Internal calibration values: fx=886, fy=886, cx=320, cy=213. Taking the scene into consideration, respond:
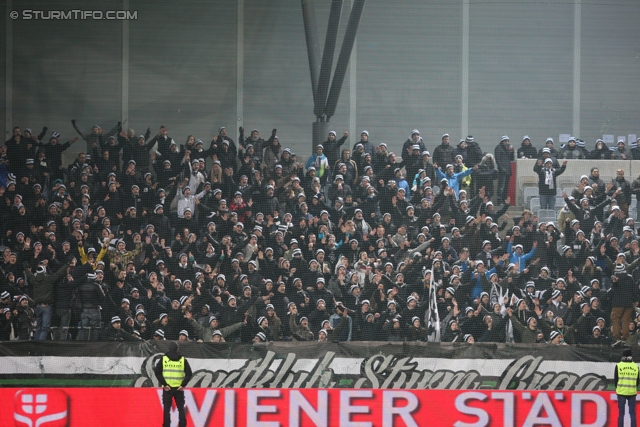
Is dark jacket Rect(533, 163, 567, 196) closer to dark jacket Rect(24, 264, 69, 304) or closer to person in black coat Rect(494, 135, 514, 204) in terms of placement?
person in black coat Rect(494, 135, 514, 204)

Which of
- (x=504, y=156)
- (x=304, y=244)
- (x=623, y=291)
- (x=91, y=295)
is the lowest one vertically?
(x=91, y=295)

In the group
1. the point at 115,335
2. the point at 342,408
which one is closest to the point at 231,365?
the point at 342,408

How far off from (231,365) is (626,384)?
176 inches

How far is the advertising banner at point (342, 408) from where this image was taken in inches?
387

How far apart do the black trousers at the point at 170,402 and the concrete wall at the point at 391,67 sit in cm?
585

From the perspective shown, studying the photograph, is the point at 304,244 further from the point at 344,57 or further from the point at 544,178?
the point at 544,178

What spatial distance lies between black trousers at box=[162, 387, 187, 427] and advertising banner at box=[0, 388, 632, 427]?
1.10 feet

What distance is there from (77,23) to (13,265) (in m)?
4.36

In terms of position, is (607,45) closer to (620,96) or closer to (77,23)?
(620,96)

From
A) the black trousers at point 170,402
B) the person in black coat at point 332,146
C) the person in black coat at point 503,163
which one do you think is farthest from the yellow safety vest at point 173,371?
the person in black coat at point 503,163

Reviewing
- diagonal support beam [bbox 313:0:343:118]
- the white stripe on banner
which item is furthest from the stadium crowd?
the white stripe on banner

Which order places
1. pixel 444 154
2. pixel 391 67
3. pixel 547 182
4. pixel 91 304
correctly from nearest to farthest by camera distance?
1. pixel 91 304
2. pixel 547 182
3. pixel 444 154
4. pixel 391 67

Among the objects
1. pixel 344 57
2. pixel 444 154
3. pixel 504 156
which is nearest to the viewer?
pixel 444 154

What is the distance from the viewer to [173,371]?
368 inches
